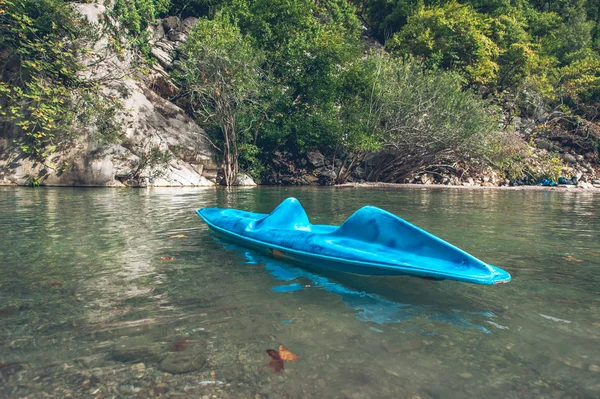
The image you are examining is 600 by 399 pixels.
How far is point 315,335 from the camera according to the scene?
6.09 feet

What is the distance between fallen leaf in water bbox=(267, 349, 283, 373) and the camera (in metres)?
1.56

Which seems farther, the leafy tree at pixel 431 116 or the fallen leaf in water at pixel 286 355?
the leafy tree at pixel 431 116

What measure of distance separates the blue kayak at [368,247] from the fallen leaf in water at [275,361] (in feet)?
3.63

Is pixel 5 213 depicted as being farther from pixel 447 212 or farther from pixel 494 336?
pixel 447 212

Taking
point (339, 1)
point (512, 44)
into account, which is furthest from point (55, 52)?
point (512, 44)

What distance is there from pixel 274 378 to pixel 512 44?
32.4 meters

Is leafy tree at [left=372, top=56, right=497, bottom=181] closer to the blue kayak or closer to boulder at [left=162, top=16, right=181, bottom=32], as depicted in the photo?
boulder at [left=162, top=16, right=181, bottom=32]

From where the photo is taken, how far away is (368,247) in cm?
282

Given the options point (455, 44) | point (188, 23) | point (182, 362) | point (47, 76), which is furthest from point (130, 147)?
point (455, 44)

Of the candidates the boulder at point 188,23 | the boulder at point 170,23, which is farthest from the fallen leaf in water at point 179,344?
the boulder at point 170,23

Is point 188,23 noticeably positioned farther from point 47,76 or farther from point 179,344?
point 179,344

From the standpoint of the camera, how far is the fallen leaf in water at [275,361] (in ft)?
5.11

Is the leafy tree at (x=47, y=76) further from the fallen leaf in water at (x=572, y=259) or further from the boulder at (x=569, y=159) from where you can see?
the boulder at (x=569, y=159)

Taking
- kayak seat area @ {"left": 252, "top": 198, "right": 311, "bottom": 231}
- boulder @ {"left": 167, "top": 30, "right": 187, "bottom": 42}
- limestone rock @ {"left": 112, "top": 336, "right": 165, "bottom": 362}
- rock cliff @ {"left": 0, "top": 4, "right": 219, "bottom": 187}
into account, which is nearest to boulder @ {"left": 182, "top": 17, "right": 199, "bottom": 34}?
boulder @ {"left": 167, "top": 30, "right": 187, "bottom": 42}
